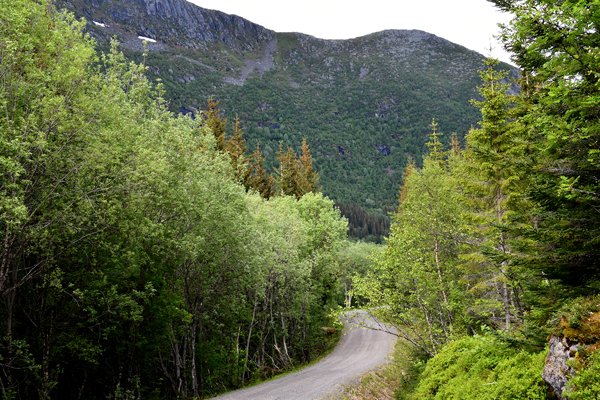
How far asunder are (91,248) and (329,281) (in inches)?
1190

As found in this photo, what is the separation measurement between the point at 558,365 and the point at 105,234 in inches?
525

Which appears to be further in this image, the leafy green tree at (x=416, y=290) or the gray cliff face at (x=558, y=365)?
the leafy green tree at (x=416, y=290)

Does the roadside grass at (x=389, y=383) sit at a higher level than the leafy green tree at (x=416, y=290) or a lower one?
lower

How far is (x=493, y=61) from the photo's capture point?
1861cm

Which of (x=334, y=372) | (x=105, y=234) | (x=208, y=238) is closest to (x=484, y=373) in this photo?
(x=105, y=234)

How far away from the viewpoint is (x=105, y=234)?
50.0ft

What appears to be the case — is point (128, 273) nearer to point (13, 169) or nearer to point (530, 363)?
point (13, 169)

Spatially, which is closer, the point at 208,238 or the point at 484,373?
the point at 484,373

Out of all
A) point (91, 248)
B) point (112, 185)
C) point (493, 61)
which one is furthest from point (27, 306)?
point (493, 61)

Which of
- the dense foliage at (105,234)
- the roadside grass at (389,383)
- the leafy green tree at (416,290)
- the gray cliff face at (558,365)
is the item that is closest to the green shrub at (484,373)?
the gray cliff face at (558,365)

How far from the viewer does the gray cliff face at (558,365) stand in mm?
7109

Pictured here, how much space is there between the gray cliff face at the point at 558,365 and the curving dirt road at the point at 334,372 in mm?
9351

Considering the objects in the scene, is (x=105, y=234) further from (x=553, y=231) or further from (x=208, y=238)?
(x=553, y=231)

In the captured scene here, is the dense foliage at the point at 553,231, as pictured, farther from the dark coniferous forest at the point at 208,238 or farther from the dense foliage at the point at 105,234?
the dense foliage at the point at 105,234
